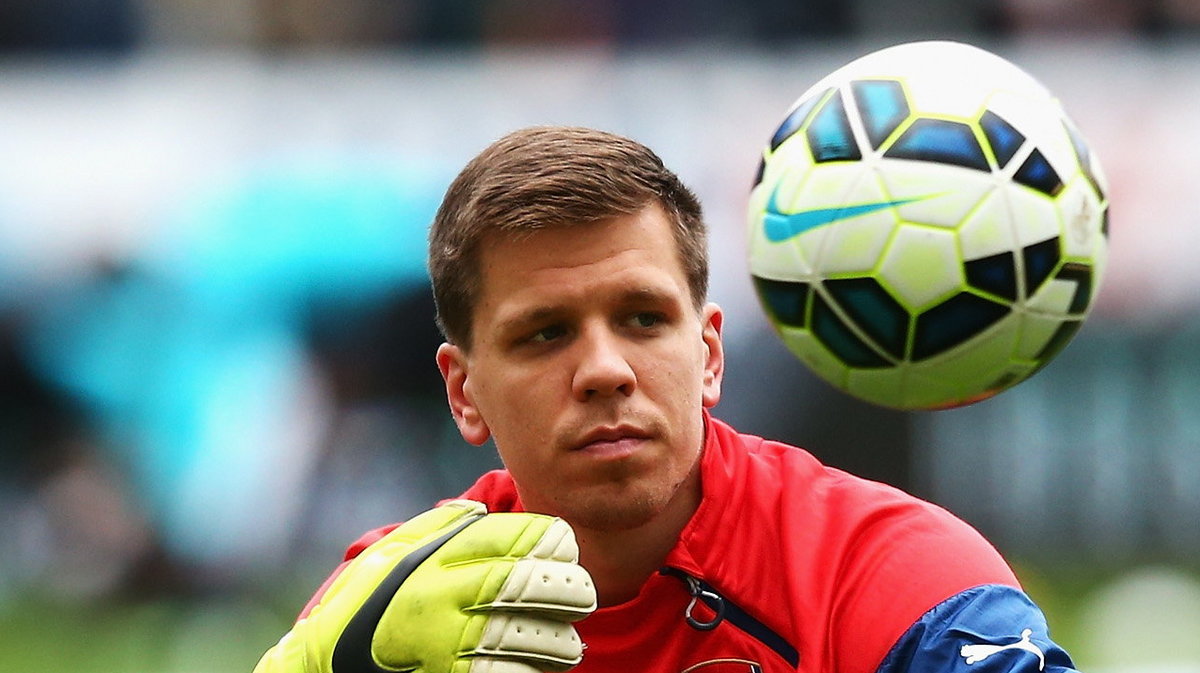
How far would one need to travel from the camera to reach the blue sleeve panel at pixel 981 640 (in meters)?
3.19

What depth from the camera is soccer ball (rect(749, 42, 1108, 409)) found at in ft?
12.5

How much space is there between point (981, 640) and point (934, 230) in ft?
3.37

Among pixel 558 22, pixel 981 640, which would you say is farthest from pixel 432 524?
pixel 558 22

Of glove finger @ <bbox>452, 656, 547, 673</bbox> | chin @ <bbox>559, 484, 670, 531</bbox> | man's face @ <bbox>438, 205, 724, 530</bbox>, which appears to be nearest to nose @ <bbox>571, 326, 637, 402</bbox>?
man's face @ <bbox>438, 205, 724, 530</bbox>

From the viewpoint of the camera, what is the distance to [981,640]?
3221 millimetres

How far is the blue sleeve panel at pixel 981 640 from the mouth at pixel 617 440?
2.17ft

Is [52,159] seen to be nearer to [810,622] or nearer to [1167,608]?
[1167,608]

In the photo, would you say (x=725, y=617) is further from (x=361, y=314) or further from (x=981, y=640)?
(x=361, y=314)

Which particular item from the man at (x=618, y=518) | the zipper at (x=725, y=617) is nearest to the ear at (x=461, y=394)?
the man at (x=618, y=518)

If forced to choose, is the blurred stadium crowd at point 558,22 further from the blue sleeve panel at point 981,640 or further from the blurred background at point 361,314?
the blue sleeve panel at point 981,640

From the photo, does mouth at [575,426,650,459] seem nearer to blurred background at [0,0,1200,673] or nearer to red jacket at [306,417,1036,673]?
red jacket at [306,417,1036,673]

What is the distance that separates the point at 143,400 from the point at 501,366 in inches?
270

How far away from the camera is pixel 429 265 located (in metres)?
3.97

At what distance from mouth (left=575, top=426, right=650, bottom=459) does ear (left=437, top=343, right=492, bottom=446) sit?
462 mm
